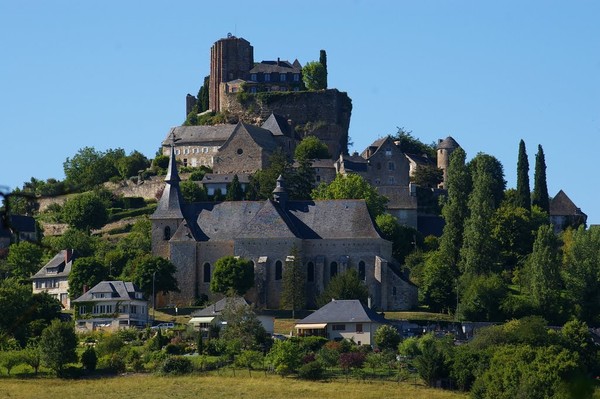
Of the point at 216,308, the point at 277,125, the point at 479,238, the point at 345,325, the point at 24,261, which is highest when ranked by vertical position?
the point at 277,125

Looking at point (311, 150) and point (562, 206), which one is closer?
point (562, 206)

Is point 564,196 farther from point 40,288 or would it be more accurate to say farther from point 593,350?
point 40,288

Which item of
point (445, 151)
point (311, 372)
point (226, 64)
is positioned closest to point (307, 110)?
point (226, 64)

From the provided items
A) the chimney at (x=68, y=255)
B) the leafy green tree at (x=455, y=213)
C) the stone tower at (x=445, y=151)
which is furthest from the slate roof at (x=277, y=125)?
the chimney at (x=68, y=255)

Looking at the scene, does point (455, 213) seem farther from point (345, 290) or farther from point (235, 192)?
point (235, 192)

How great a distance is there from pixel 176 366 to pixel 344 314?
1218cm

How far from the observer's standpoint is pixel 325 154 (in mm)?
104375

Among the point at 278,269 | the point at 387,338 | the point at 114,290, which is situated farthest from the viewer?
the point at 278,269

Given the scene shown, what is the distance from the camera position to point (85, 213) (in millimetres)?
95938

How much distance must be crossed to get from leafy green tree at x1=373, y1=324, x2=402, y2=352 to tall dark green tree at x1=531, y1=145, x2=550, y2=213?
2941cm

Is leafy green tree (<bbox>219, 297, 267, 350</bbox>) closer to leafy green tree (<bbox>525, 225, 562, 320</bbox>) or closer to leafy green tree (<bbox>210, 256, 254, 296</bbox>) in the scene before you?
leafy green tree (<bbox>210, 256, 254, 296</bbox>)

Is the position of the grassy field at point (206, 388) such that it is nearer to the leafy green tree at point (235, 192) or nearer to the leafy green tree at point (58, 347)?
the leafy green tree at point (58, 347)

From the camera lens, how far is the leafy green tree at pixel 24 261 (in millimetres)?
84938

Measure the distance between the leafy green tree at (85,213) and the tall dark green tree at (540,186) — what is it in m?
33.6
